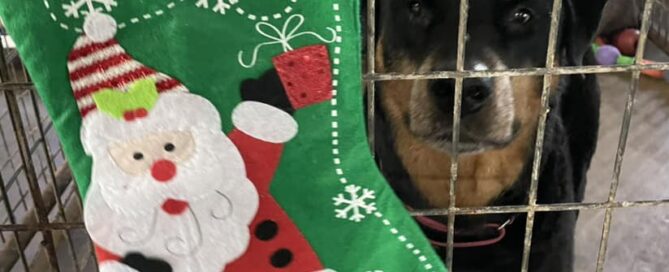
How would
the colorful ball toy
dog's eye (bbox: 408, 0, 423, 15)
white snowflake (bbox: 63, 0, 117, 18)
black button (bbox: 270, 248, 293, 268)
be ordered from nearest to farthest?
1. white snowflake (bbox: 63, 0, 117, 18)
2. black button (bbox: 270, 248, 293, 268)
3. dog's eye (bbox: 408, 0, 423, 15)
4. the colorful ball toy

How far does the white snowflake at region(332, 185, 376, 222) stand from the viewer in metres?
0.66

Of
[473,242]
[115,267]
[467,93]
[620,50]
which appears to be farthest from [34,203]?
[620,50]

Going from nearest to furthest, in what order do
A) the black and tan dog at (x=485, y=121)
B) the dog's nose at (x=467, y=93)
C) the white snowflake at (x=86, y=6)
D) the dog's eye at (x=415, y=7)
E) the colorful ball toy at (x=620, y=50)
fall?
the white snowflake at (x=86, y=6) → the dog's nose at (x=467, y=93) → the black and tan dog at (x=485, y=121) → the dog's eye at (x=415, y=7) → the colorful ball toy at (x=620, y=50)

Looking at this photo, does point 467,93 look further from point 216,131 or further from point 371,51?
point 216,131

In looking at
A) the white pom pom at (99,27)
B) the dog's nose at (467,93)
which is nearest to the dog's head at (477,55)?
the dog's nose at (467,93)

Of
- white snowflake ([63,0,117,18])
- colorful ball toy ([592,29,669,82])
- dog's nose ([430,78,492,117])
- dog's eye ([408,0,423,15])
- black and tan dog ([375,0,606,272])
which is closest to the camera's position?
white snowflake ([63,0,117,18])

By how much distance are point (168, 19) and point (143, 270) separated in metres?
0.21

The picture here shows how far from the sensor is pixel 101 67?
0.59m

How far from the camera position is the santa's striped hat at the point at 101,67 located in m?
0.58

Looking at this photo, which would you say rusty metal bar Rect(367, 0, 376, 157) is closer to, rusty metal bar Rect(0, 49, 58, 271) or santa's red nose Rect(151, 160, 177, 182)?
santa's red nose Rect(151, 160, 177, 182)

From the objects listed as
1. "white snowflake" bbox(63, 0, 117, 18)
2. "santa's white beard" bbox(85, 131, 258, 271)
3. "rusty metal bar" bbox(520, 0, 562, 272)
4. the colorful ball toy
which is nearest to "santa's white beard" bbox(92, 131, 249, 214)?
"santa's white beard" bbox(85, 131, 258, 271)

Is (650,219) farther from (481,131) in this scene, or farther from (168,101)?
(168,101)

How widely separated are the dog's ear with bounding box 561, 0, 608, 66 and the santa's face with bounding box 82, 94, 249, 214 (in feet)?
1.97

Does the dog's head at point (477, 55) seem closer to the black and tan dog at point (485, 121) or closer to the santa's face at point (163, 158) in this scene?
the black and tan dog at point (485, 121)
